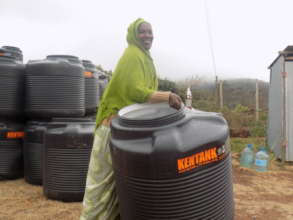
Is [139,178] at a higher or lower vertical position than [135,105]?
lower

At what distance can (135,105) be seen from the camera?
6.28 feet

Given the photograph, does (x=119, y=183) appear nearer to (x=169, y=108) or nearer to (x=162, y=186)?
(x=162, y=186)

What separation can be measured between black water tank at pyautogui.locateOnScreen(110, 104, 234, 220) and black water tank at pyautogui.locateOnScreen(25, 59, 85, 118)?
2680mm

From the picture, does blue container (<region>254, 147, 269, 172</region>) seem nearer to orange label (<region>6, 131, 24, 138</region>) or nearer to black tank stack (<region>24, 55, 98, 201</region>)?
black tank stack (<region>24, 55, 98, 201</region>)

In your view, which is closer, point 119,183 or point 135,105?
Answer: point 119,183

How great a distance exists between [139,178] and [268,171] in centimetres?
454

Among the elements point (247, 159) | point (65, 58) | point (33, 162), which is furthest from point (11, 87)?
point (247, 159)

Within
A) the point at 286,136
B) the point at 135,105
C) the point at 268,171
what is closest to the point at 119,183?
the point at 135,105

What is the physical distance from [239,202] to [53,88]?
2.67 meters

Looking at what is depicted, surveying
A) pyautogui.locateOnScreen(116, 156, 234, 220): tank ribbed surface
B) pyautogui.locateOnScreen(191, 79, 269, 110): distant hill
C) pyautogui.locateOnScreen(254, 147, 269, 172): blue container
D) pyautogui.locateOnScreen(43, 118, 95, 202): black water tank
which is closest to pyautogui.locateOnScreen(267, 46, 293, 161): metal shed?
pyautogui.locateOnScreen(254, 147, 269, 172): blue container

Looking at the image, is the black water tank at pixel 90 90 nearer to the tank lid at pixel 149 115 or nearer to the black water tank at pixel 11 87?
the black water tank at pixel 11 87

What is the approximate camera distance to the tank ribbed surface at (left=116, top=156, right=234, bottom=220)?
1.50 m

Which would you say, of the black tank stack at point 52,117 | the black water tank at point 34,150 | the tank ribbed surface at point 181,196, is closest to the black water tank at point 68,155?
the black tank stack at point 52,117

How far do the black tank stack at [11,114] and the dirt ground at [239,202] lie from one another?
222 mm
